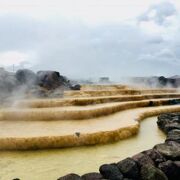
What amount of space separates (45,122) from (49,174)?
14.3 feet

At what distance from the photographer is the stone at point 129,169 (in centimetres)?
611

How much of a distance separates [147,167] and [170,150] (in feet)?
3.13

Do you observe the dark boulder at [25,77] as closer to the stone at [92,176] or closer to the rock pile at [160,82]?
the stone at [92,176]

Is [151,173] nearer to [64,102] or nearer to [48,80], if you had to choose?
[64,102]

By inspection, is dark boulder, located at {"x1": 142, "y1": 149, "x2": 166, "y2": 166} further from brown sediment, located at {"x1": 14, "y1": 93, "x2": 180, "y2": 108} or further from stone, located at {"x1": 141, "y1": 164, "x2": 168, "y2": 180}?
brown sediment, located at {"x1": 14, "y1": 93, "x2": 180, "y2": 108}

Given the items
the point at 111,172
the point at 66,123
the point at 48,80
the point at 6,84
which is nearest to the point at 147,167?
the point at 111,172

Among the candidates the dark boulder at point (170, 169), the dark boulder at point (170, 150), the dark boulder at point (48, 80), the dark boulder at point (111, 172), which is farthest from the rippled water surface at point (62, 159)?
the dark boulder at point (48, 80)

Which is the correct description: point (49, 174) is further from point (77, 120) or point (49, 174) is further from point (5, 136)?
point (77, 120)

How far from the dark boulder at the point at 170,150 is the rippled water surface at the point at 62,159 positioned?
1069 mm

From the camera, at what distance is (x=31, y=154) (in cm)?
805

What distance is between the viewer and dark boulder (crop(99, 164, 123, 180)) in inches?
233

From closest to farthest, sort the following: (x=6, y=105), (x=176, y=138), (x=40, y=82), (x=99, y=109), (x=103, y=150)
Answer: (x=176, y=138), (x=103, y=150), (x=99, y=109), (x=6, y=105), (x=40, y=82)

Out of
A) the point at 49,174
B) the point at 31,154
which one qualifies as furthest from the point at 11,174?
the point at 31,154

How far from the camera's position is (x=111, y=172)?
5.95m
